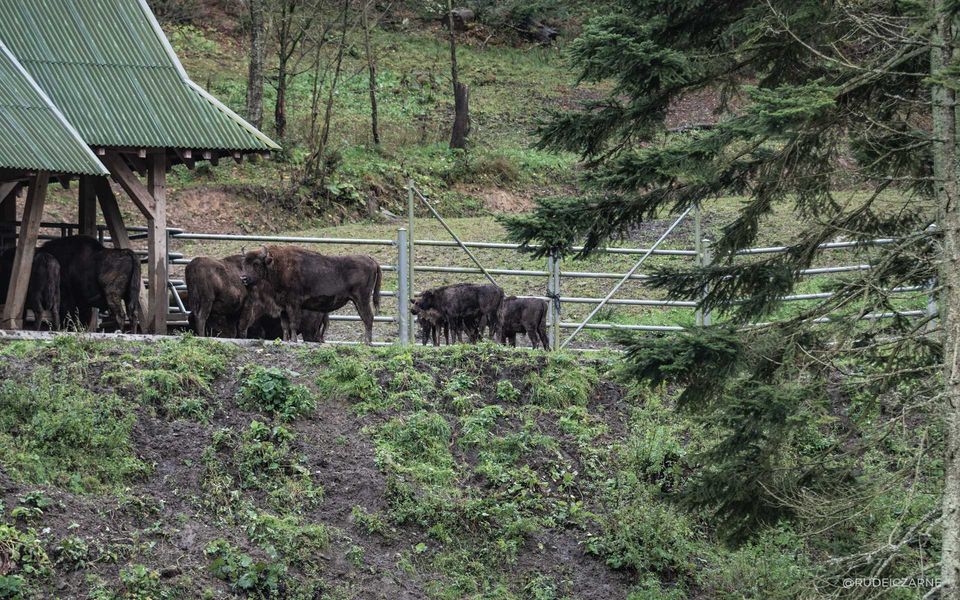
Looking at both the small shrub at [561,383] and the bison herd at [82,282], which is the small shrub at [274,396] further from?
the bison herd at [82,282]

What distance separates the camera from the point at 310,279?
1714 centimetres

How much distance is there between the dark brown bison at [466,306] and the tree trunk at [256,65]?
1243cm

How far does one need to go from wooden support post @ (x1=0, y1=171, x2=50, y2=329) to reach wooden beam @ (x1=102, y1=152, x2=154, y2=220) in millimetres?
1242

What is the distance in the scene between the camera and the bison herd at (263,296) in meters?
16.2

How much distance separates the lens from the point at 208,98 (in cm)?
1752

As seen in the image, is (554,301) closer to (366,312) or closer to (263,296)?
(366,312)

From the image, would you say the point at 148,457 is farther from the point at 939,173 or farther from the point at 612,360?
the point at 939,173

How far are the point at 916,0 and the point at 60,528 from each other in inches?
315

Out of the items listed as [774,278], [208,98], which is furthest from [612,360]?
[208,98]

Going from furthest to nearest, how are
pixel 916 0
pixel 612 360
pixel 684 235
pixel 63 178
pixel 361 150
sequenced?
pixel 361 150 → pixel 684 235 → pixel 63 178 → pixel 612 360 → pixel 916 0

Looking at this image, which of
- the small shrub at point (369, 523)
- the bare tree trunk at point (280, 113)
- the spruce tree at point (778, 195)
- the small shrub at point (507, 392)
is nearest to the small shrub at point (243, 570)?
the small shrub at point (369, 523)

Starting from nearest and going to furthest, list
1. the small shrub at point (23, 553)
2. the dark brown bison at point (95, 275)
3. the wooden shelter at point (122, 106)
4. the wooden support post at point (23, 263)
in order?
the small shrub at point (23, 553)
the wooden support post at point (23, 263)
the dark brown bison at point (95, 275)
the wooden shelter at point (122, 106)

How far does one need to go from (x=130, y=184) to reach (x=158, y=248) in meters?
0.95

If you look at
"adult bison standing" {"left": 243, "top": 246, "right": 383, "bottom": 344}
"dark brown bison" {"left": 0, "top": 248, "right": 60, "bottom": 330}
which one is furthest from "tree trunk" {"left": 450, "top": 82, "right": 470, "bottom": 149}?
"dark brown bison" {"left": 0, "top": 248, "right": 60, "bottom": 330}
